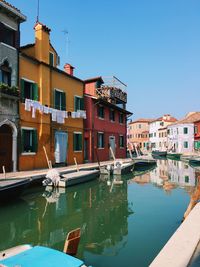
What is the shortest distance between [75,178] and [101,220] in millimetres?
6477

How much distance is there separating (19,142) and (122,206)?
7939mm

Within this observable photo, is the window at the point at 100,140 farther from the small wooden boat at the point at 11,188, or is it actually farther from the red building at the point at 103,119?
the small wooden boat at the point at 11,188

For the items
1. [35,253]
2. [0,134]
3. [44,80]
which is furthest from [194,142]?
[35,253]

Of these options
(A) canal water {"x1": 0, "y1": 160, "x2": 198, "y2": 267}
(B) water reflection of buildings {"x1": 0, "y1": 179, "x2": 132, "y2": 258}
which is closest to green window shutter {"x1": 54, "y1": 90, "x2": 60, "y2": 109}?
(A) canal water {"x1": 0, "y1": 160, "x2": 198, "y2": 267}

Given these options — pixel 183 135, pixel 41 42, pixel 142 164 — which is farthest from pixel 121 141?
pixel 183 135

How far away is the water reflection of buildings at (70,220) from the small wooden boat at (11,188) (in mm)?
477

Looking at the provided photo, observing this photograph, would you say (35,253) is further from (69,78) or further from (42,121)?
(69,78)

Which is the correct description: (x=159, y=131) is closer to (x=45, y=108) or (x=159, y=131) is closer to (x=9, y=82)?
(x=45, y=108)

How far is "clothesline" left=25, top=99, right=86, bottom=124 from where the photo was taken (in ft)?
55.8

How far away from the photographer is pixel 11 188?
11094mm

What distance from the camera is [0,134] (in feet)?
52.1

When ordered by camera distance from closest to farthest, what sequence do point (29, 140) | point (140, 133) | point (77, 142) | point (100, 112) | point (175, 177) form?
1. point (29, 140)
2. point (175, 177)
3. point (77, 142)
4. point (100, 112)
5. point (140, 133)

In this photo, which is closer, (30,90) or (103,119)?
(30,90)

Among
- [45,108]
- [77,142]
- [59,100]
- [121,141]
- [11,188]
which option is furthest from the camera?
[121,141]
